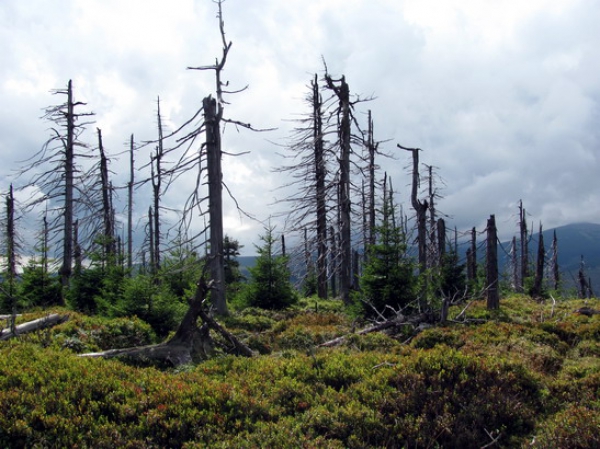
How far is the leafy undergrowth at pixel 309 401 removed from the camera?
5.49 metres

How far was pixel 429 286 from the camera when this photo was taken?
1275cm

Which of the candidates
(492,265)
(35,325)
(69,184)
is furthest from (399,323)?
(69,184)

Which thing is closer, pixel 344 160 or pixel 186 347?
pixel 186 347

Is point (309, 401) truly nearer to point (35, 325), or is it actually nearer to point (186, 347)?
point (186, 347)

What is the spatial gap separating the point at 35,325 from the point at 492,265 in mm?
15094

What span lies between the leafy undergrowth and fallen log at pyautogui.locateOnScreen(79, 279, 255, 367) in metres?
0.78

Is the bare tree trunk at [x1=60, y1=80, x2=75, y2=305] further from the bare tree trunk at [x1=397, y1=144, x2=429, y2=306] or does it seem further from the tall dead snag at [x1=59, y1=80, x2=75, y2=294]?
the bare tree trunk at [x1=397, y1=144, x2=429, y2=306]

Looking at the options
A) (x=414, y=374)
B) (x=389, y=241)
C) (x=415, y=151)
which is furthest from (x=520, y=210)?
(x=414, y=374)

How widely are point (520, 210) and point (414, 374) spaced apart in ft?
132

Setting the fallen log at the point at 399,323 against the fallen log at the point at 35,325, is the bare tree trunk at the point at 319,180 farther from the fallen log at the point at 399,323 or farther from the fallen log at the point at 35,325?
the fallen log at the point at 35,325

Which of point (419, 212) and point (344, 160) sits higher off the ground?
point (344, 160)

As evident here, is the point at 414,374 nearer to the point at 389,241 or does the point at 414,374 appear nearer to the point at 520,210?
the point at 389,241

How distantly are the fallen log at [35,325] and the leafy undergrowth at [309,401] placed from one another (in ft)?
6.08

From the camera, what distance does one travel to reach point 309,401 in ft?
21.4
